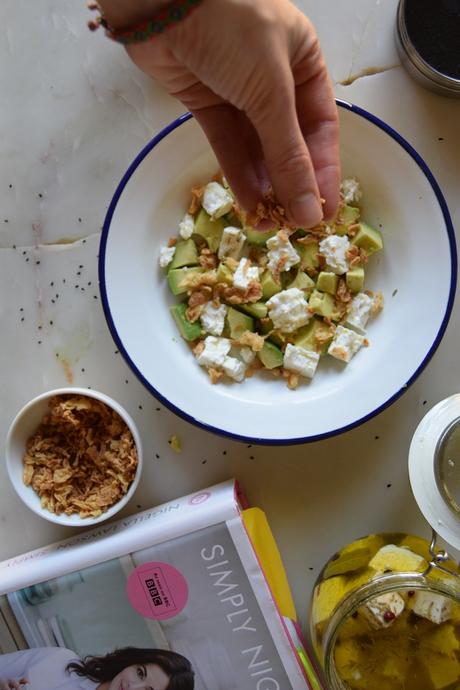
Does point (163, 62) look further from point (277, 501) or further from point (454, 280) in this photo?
point (277, 501)

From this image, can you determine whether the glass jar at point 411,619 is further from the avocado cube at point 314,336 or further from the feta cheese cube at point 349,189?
the feta cheese cube at point 349,189

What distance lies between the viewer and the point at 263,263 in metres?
1.13

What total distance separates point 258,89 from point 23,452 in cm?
70

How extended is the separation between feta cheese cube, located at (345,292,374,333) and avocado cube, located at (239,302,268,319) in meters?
0.14

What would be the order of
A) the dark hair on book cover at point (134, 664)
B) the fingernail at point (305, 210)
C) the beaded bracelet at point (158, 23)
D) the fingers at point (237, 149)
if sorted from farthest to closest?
the dark hair on book cover at point (134, 664), the fingers at point (237, 149), the fingernail at point (305, 210), the beaded bracelet at point (158, 23)

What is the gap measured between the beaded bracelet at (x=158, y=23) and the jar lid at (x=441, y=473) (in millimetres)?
640

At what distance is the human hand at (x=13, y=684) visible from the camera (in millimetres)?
1098

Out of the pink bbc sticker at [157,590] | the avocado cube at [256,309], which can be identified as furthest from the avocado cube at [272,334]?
the pink bbc sticker at [157,590]

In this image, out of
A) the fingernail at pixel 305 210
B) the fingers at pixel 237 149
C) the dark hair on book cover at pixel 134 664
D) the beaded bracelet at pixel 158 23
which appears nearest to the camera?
the beaded bracelet at pixel 158 23

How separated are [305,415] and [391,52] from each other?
0.65m

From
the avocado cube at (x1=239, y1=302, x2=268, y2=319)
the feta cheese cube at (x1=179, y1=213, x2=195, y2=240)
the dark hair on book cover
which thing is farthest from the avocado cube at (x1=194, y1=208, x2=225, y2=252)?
the dark hair on book cover

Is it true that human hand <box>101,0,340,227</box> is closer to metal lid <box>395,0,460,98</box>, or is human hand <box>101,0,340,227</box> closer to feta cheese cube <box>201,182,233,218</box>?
feta cheese cube <box>201,182,233,218</box>

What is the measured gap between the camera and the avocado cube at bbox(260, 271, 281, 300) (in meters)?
1.11

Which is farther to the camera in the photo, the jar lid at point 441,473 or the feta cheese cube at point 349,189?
the feta cheese cube at point 349,189
